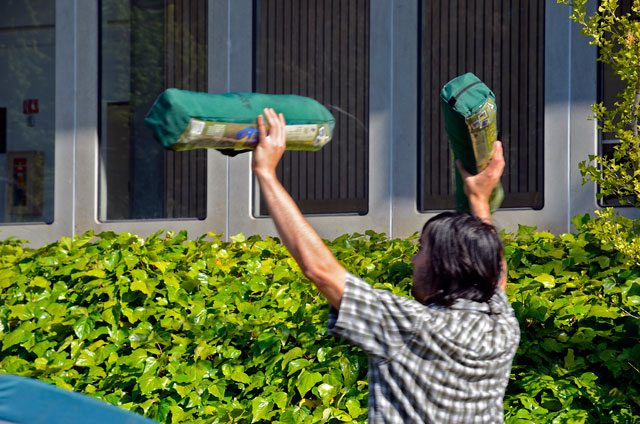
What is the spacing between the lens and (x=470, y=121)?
278cm

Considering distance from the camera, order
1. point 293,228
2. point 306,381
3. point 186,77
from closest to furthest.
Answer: point 293,228 < point 306,381 < point 186,77

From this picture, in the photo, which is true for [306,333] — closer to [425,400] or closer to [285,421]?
[285,421]

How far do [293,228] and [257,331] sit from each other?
2.86 m

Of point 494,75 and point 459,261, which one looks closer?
point 459,261

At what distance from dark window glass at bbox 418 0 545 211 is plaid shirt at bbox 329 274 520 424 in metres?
5.28

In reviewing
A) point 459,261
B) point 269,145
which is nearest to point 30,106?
point 269,145

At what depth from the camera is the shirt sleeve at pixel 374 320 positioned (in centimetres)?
205

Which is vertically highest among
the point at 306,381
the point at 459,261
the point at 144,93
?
the point at 144,93

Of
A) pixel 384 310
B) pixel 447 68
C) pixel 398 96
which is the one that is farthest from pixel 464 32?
pixel 384 310

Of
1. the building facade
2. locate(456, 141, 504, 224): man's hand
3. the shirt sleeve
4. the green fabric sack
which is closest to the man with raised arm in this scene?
the shirt sleeve

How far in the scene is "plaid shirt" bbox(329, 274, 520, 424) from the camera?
2057 mm

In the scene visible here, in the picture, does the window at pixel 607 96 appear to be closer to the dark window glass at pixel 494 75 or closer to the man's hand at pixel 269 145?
the dark window glass at pixel 494 75

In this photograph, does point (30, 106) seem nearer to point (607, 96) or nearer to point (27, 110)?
point (27, 110)

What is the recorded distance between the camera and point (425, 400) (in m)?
2.09
